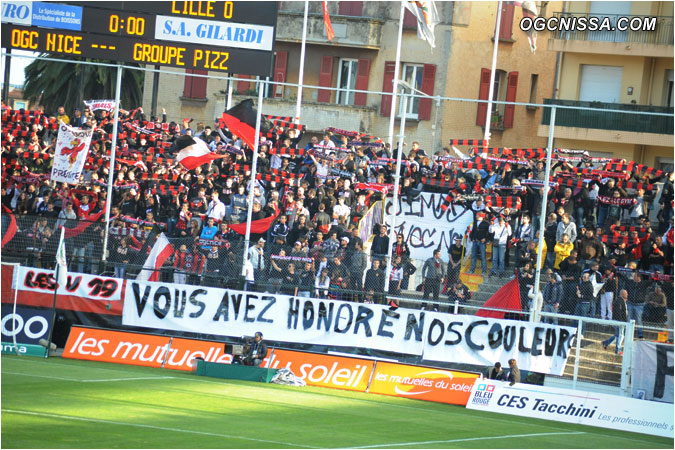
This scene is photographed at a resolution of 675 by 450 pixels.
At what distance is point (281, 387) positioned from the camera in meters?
23.7

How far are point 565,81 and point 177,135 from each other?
68.6 ft

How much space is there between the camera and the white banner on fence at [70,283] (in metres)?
26.2

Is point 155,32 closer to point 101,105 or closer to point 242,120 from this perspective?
point 242,120

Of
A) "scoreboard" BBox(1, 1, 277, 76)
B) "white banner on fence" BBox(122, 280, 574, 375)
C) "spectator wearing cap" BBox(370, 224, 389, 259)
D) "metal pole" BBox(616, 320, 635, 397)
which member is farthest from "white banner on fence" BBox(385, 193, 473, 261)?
"metal pole" BBox(616, 320, 635, 397)

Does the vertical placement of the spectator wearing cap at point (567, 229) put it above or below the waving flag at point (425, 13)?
below

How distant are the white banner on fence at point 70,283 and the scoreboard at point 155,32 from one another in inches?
233

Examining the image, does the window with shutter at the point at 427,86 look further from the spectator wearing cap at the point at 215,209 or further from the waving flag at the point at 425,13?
the spectator wearing cap at the point at 215,209

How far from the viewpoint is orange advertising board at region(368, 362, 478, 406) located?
2369 centimetres

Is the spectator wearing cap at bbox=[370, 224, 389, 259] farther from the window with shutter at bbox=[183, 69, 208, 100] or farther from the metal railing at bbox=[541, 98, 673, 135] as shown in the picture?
the window with shutter at bbox=[183, 69, 208, 100]

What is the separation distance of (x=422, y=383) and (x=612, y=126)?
2162 centimetres

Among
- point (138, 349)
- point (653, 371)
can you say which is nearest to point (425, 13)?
point (138, 349)

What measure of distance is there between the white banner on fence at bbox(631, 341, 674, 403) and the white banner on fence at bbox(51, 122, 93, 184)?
45.8 feet

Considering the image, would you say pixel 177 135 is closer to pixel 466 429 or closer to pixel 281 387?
pixel 281 387

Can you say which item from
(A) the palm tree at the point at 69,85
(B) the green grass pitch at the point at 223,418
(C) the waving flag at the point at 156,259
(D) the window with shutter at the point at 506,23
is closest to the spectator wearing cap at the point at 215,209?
(C) the waving flag at the point at 156,259
